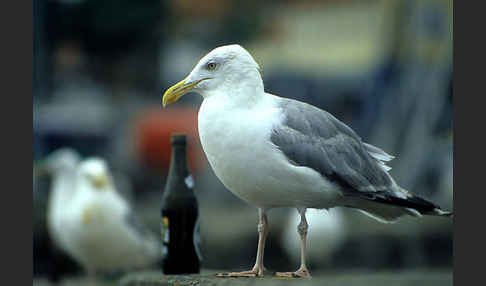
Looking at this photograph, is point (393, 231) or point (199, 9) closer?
point (393, 231)

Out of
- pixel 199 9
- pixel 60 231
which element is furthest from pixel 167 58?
pixel 60 231

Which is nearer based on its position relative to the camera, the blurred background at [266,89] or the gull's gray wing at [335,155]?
the gull's gray wing at [335,155]

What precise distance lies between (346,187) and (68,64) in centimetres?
1536

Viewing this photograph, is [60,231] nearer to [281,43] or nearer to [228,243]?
[228,243]

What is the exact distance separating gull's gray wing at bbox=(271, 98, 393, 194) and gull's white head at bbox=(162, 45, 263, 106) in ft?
0.75

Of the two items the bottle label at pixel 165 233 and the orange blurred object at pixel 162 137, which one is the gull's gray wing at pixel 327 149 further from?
the orange blurred object at pixel 162 137

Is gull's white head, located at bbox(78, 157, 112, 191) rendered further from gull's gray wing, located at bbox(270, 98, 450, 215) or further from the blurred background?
gull's gray wing, located at bbox(270, 98, 450, 215)

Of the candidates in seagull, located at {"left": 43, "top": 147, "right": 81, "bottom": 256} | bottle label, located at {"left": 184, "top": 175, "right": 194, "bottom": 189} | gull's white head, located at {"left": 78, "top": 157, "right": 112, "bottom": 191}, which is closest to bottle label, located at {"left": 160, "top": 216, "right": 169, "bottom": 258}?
bottle label, located at {"left": 184, "top": 175, "right": 194, "bottom": 189}

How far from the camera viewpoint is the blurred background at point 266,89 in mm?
8723

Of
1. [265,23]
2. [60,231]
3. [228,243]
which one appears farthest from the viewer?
[265,23]

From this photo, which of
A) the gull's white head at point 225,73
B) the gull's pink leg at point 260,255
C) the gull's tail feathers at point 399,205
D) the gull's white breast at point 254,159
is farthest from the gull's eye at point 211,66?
the gull's tail feathers at point 399,205

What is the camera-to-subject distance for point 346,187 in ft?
12.6

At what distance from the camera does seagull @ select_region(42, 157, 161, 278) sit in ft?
22.0

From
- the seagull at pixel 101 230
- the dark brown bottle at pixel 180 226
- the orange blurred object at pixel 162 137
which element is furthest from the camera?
the orange blurred object at pixel 162 137
